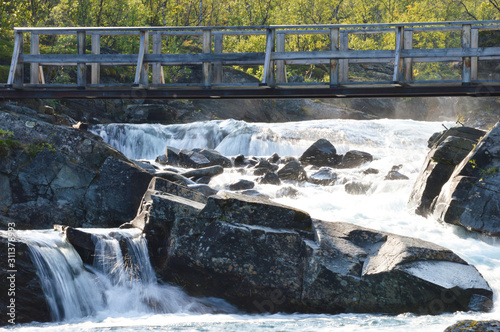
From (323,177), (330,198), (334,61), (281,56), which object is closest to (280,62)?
(281,56)

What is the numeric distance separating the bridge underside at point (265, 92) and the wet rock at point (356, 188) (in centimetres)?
625

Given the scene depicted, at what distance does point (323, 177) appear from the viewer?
2230 centimetres

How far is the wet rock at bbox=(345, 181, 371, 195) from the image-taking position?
20.2 m

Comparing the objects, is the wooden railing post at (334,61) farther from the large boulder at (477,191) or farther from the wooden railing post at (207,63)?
the large boulder at (477,191)

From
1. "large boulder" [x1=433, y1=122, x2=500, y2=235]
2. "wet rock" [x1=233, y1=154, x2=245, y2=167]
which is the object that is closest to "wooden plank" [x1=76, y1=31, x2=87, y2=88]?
"large boulder" [x1=433, y1=122, x2=500, y2=235]

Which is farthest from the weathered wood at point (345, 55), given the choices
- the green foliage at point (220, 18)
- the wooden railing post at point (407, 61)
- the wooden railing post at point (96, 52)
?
the green foliage at point (220, 18)

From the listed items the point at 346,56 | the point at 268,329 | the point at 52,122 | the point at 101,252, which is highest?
the point at 346,56

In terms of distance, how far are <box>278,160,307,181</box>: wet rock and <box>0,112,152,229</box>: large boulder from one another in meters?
9.50

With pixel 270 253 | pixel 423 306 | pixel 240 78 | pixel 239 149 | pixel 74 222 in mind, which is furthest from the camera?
pixel 240 78

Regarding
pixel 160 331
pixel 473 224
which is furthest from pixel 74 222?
pixel 473 224

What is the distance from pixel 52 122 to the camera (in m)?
15.0

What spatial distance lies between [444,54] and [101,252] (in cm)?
919

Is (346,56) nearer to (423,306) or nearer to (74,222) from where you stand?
(423,306)

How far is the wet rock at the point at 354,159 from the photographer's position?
24.9 m
